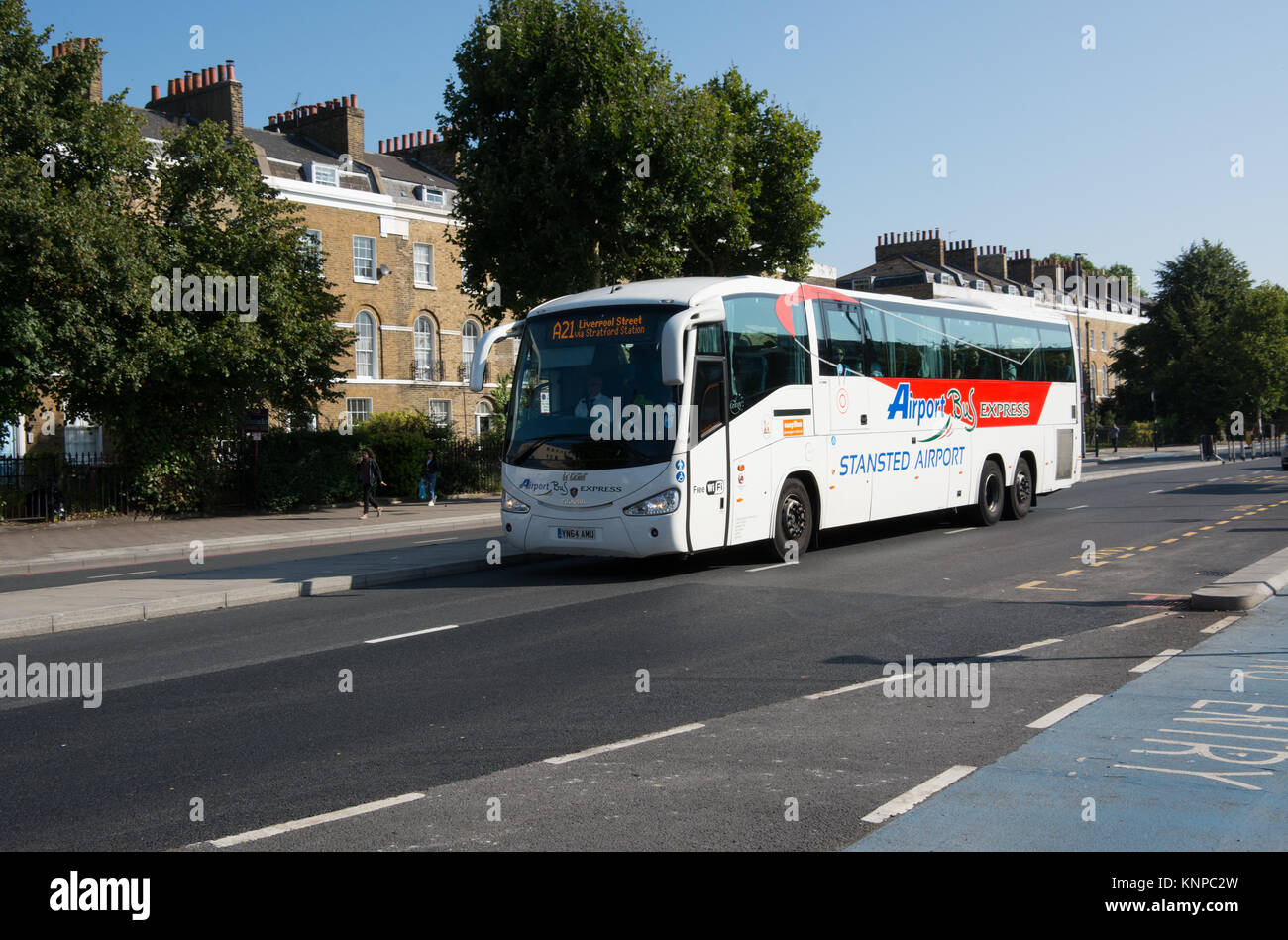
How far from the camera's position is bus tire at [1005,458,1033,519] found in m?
21.0

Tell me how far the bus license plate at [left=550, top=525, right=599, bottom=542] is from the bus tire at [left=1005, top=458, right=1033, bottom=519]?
1031 centimetres

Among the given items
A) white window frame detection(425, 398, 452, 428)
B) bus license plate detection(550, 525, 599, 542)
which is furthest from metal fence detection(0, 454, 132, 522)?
white window frame detection(425, 398, 452, 428)

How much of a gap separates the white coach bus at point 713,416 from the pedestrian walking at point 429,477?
16.7 metres

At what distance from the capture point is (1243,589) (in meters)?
10.9

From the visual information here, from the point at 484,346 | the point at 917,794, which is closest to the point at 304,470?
the point at 484,346

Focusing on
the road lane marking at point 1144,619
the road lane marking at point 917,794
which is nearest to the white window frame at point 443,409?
the road lane marking at point 1144,619

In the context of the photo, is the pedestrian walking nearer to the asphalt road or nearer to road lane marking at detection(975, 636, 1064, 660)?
the asphalt road

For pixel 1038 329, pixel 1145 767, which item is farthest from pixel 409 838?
pixel 1038 329

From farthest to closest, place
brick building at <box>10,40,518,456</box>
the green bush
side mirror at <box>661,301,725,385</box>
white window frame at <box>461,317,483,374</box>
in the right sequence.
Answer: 1. white window frame at <box>461,317,483,374</box>
2. brick building at <box>10,40,518,456</box>
3. the green bush
4. side mirror at <box>661,301,725,385</box>

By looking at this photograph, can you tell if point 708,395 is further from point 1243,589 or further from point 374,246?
point 374,246

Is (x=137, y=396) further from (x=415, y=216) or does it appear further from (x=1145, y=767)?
(x=1145, y=767)

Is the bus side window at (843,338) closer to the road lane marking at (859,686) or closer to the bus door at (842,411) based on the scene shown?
the bus door at (842,411)

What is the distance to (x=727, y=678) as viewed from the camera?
27.6 feet

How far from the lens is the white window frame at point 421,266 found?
4791cm
